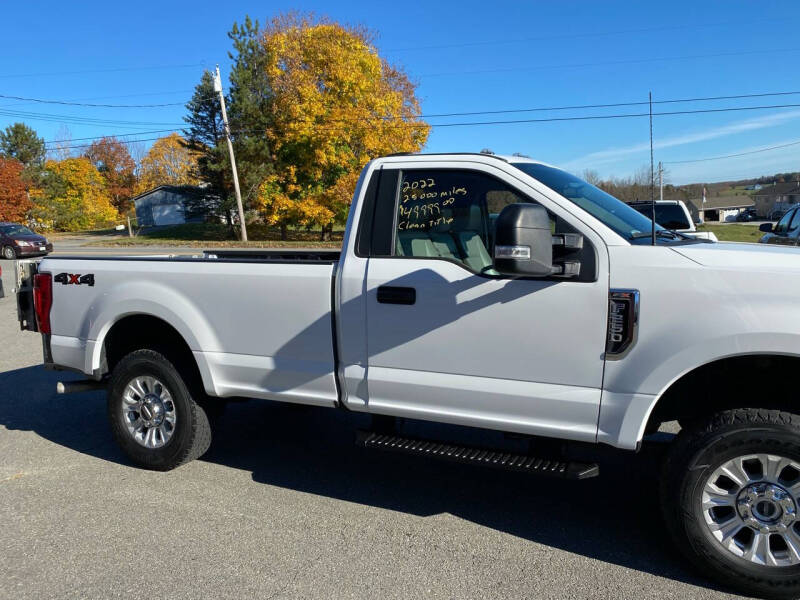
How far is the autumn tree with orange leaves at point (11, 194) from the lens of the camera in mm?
Result: 47156

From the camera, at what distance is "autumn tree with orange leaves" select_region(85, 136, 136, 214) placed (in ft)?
239

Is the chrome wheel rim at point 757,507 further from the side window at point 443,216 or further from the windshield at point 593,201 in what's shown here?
the side window at point 443,216

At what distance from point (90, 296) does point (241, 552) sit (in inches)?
94.0

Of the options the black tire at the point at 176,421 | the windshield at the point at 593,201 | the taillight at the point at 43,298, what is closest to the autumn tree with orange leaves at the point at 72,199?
the taillight at the point at 43,298

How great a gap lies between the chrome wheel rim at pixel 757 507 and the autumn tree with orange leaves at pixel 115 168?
77350mm

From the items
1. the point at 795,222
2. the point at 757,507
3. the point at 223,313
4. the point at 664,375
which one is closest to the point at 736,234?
the point at 795,222

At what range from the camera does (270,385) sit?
4.14m

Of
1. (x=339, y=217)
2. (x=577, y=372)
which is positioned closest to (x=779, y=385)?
(x=577, y=372)

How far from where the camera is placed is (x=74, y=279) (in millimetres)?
4797

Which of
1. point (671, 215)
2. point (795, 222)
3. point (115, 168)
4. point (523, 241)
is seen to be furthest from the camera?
point (115, 168)

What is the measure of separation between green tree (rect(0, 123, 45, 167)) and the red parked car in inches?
1545

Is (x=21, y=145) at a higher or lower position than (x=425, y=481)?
higher

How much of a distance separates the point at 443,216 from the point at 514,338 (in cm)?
93

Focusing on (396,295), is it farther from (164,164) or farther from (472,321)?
(164,164)
